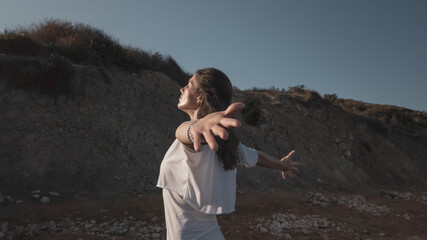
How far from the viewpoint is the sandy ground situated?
4.82m

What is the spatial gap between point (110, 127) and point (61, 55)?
351 cm

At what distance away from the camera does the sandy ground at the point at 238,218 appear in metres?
4.82

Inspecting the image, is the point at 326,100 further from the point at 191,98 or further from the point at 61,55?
the point at 191,98

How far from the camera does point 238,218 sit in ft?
20.9

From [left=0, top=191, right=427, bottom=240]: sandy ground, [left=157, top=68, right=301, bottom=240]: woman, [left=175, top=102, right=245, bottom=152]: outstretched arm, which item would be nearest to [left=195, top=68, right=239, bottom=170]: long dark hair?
[left=157, top=68, right=301, bottom=240]: woman

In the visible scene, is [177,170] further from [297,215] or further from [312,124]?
[312,124]

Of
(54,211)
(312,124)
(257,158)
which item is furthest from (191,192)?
(312,124)

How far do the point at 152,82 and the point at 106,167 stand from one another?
4.63m

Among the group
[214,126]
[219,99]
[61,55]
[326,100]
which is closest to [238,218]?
[219,99]

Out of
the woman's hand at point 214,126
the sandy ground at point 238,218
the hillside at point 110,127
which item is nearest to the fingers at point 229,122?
the woman's hand at point 214,126

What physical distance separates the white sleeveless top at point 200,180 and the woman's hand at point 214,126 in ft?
0.98

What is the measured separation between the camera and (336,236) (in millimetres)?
5648

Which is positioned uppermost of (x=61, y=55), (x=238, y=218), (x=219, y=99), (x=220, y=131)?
(x=61, y=55)

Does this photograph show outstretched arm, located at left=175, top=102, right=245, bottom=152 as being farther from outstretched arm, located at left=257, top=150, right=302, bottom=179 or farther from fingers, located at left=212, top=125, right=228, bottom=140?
outstretched arm, located at left=257, top=150, right=302, bottom=179
